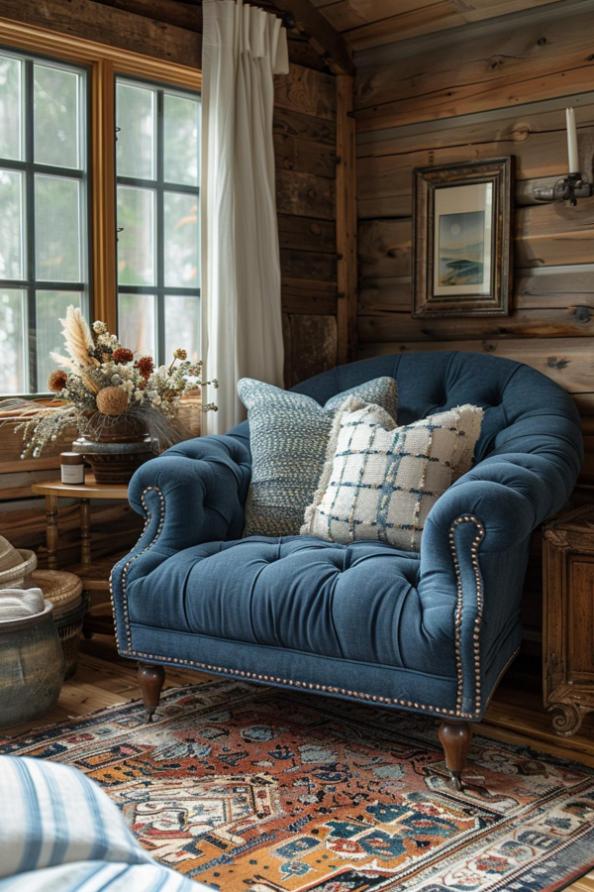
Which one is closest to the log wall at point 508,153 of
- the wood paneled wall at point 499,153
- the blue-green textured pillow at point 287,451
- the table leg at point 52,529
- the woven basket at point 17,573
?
the wood paneled wall at point 499,153

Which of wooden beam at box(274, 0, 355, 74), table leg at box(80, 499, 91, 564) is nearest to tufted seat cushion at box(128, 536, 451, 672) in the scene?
table leg at box(80, 499, 91, 564)

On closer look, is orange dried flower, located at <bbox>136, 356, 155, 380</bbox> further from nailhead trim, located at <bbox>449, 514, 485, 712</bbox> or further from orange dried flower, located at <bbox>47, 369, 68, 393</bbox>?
nailhead trim, located at <bbox>449, 514, 485, 712</bbox>

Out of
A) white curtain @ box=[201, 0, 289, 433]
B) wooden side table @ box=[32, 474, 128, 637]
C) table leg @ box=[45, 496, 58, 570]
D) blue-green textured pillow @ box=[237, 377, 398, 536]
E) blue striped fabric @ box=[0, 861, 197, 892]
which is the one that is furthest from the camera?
white curtain @ box=[201, 0, 289, 433]

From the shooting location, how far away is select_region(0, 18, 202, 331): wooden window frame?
3.35 metres

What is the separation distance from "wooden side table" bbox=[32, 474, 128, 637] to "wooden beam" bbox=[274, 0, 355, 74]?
181 centimetres

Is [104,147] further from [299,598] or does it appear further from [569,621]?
[569,621]

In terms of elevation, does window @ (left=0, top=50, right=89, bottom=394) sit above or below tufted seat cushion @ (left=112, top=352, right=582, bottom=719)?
above

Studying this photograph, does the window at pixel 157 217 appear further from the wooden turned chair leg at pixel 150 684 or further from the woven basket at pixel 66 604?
the wooden turned chair leg at pixel 150 684

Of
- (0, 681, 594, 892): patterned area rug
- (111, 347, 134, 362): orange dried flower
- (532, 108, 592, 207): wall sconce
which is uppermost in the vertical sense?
(532, 108, 592, 207): wall sconce

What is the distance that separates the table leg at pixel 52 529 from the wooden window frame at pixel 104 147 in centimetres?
66

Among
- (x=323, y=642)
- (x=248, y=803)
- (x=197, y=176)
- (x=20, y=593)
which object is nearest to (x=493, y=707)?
(x=323, y=642)

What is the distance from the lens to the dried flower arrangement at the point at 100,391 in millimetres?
3107

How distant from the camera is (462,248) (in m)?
3.57

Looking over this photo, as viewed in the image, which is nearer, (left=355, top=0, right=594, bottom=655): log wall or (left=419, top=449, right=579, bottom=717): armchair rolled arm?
(left=419, top=449, right=579, bottom=717): armchair rolled arm
